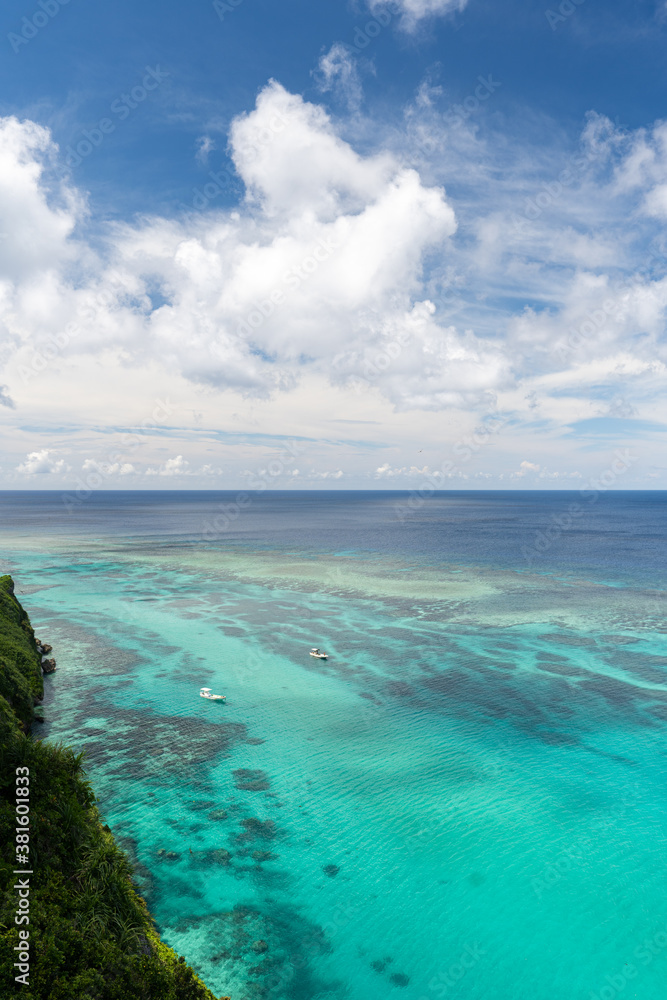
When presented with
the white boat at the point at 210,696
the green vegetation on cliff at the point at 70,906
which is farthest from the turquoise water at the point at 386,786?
the green vegetation on cliff at the point at 70,906

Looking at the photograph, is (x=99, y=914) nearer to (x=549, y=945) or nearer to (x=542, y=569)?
(x=549, y=945)

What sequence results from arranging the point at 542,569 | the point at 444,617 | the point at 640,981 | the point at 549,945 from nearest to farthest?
the point at 640,981
the point at 549,945
the point at 444,617
the point at 542,569

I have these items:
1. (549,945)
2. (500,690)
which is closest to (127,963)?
(549,945)

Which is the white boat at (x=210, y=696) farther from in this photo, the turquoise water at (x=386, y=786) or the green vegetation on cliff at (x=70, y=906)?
the green vegetation on cliff at (x=70, y=906)

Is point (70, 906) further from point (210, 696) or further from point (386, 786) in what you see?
point (210, 696)

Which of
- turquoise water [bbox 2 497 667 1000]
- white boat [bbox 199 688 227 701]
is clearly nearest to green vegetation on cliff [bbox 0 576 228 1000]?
turquoise water [bbox 2 497 667 1000]

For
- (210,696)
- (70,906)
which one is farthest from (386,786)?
(70,906)

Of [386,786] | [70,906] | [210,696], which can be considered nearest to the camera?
[70,906]
